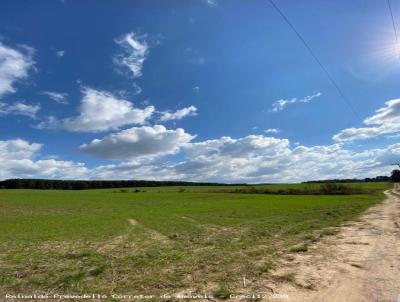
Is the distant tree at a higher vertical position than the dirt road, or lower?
higher

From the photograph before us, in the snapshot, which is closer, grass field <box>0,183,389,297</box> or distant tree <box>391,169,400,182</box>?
grass field <box>0,183,389,297</box>

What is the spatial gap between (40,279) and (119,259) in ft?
10.8

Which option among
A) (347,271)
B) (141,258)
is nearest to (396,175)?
(347,271)

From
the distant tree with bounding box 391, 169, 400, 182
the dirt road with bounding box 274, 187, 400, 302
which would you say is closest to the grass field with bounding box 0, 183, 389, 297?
the dirt road with bounding box 274, 187, 400, 302

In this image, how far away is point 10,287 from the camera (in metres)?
9.58

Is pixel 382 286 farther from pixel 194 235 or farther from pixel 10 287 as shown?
pixel 194 235

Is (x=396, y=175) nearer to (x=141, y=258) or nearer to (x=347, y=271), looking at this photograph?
(x=347, y=271)

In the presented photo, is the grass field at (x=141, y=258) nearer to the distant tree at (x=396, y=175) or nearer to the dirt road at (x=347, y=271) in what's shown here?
the dirt road at (x=347, y=271)

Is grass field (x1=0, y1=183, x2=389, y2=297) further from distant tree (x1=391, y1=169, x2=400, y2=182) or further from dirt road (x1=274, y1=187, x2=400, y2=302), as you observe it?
distant tree (x1=391, y1=169, x2=400, y2=182)

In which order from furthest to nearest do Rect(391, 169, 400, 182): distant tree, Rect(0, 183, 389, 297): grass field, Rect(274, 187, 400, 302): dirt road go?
Rect(391, 169, 400, 182): distant tree < Rect(0, 183, 389, 297): grass field < Rect(274, 187, 400, 302): dirt road

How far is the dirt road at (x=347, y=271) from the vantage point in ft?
25.7

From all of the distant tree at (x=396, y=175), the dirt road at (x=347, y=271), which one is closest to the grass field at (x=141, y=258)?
the dirt road at (x=347, y=271)

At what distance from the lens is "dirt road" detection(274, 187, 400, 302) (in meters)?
7.85

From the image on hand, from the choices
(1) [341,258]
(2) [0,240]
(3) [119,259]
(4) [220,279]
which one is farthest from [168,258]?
(2) [0,240]
